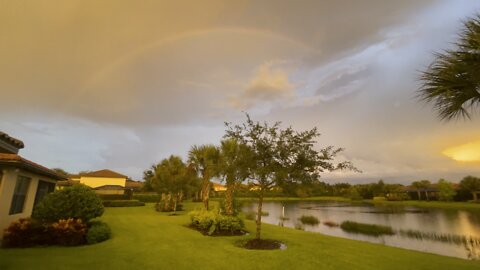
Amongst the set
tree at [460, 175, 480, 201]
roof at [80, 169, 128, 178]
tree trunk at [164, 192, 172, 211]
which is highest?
tree at [460, 175, 480, 201]

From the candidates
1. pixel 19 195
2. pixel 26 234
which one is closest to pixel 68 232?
pixel 26 234

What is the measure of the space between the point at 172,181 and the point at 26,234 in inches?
788

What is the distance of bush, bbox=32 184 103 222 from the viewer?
40.9 feet

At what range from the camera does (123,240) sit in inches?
509

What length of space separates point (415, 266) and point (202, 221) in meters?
11.5

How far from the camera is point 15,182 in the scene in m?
12.0

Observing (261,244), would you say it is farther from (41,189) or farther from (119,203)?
(119,203)

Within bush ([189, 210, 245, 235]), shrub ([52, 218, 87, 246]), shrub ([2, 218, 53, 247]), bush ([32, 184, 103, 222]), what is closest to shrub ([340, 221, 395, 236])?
bush ([189, 210, 245, 235])

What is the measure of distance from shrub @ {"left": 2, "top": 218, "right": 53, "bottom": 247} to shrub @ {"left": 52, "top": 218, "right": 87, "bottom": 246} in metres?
0.35

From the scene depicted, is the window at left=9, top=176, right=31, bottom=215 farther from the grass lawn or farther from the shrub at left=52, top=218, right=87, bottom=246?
the grass lawn

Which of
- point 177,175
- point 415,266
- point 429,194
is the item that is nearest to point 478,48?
point 415,266

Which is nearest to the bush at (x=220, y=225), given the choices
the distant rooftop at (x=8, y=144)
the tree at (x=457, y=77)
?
the distant rooftop at (x=8, y=144)

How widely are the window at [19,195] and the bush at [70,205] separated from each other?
1043mm

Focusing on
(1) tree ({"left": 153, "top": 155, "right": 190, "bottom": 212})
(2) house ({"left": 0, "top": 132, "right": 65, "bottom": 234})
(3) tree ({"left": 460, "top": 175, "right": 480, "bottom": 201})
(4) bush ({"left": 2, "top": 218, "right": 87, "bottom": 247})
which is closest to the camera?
(2) house ({"left": 0, "top": 132, "right": 65, "bottom": 234})
